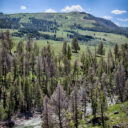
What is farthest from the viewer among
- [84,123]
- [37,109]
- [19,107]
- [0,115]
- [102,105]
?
[37,109]

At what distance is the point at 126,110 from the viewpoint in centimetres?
4872

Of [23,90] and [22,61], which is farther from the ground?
[22,61]

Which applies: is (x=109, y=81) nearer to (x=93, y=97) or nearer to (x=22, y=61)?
(x=93, y=97)

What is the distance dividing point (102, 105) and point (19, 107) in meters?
41.2

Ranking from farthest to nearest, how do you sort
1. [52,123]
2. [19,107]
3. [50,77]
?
[50,77] < [19,107] < [52,123]

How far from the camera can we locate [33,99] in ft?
259

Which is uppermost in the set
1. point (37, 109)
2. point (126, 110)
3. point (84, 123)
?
point (126, 110)

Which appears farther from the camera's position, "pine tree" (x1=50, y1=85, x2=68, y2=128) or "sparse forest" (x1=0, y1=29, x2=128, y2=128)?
"sparse forest" (x1=0, y1=29, x2=128, y2=128)

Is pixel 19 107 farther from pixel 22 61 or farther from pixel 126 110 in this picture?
pixel 126 110

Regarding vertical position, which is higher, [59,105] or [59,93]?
[59,93]

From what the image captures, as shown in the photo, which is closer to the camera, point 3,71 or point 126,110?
point 126,110

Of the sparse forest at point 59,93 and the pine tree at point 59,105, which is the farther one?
the sparse forest at point 59,93

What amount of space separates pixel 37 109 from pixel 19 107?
9.07 m

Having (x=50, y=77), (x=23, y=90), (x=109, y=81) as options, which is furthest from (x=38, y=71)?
(x=109, y=81)
